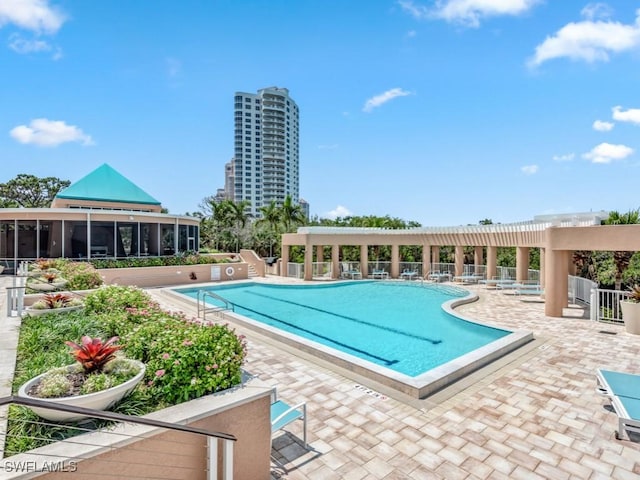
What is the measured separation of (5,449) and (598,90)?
1887 centimetres

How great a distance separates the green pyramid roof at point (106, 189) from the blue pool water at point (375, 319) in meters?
10.7

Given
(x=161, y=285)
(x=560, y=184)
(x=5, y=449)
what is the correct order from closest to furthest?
(x=5, y=449) < (x=161, y=285) < (x=560, y=184)

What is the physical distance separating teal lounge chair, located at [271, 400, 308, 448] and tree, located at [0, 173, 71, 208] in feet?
166

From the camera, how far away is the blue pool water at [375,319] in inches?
373

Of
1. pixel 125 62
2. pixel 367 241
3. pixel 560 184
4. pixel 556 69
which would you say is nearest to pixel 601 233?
A: pixel 556 69

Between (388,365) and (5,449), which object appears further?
(388,365)

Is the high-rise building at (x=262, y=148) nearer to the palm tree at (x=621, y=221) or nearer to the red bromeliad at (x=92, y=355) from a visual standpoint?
the palm tree at (x=621, y=221)

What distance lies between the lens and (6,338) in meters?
5.80

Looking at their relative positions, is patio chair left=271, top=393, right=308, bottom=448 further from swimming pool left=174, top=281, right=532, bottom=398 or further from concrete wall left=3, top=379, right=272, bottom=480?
swimming pool left=174, top=281, right=532, bottom=398

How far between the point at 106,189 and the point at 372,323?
833 inches

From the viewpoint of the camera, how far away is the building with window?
17.8 metres

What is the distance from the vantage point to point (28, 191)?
42781 mm

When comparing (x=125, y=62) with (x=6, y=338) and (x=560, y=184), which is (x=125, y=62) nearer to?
(x=6, y=338)

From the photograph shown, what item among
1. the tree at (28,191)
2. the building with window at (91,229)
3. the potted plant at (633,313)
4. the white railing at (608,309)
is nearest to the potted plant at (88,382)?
the potted plant at (633,313)
